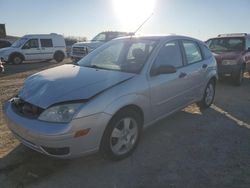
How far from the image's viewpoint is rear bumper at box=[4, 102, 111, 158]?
3.06 meters

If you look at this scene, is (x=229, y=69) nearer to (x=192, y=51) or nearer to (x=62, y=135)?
(x=192, y=51)

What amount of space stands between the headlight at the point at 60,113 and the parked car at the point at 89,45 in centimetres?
1182

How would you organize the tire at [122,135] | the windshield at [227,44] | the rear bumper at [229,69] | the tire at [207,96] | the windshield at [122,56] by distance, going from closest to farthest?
the tire at [122,135]
the windshield at [122,56]
the tire at [207,96]
the rear bumper at [229,69]
the windshield at [227,44]

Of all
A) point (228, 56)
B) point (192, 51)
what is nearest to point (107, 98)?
point (192, 51)

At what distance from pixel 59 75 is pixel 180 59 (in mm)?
2162

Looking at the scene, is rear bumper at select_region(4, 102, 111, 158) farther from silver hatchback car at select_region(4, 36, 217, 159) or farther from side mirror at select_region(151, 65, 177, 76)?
side mirror at select_region(151, 65, 177, 76)

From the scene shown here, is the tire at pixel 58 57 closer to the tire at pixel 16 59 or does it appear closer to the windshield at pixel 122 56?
the tire at pixel 16 59

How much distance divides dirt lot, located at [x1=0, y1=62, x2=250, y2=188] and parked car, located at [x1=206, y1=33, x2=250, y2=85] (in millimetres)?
4379

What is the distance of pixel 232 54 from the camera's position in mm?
9195

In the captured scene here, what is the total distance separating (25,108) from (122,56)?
6.10 ft

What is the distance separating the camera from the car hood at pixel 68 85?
10.8 feet

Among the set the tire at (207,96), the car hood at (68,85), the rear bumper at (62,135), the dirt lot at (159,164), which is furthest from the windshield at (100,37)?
the rear bumper at (62,135)

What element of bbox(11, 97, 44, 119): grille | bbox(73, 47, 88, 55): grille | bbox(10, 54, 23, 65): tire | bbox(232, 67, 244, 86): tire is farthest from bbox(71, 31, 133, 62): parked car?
bbox(11, 97, 44, 119): grille

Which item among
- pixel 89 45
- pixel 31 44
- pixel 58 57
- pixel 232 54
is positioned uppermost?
pixel 31 44
